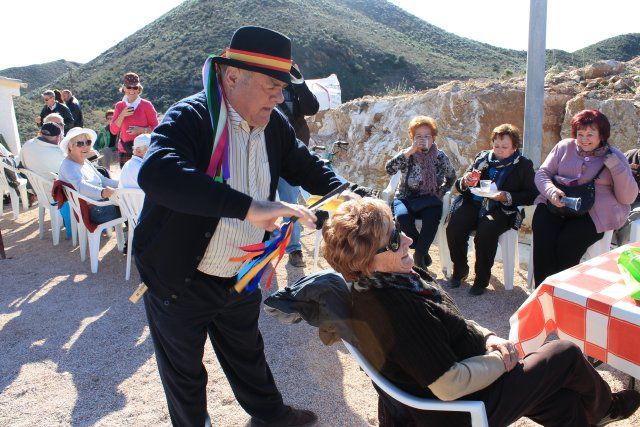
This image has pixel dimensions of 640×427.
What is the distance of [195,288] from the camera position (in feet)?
6.63

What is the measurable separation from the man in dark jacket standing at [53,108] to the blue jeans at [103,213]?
5645 millimetres

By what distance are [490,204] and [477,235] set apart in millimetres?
295

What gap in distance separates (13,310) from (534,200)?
4677 millimetres

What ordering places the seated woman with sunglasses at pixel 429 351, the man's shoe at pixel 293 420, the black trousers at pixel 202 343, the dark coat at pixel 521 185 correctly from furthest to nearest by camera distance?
the dark coat at pixel 521 185 → the man's shoe at pixel 293 420 → the black trousers at pixel 202 343 → the seated woman with sunglasses at pixel 429 351

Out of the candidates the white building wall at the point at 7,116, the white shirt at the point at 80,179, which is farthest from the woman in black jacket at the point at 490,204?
the white building wall at the point at 7,116

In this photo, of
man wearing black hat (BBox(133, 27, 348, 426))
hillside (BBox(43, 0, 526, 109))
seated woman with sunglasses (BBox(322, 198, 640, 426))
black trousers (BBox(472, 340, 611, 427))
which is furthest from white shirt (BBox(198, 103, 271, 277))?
hillside (BBox(43, 0, 526, 109))

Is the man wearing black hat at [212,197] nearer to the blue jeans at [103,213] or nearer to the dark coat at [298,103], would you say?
the dark coat at [298,103]

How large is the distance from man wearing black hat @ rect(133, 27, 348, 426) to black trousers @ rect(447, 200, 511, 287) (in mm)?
2478

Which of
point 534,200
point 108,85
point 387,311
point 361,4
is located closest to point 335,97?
point 534,200

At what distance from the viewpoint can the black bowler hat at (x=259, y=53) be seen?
1818mm

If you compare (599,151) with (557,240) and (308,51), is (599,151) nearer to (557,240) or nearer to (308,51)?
(557,240)

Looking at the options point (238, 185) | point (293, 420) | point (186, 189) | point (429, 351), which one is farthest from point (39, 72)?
point (429, 351)

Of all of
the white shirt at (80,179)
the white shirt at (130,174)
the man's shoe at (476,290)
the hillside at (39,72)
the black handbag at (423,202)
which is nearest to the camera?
the man's shoe at (476,290)

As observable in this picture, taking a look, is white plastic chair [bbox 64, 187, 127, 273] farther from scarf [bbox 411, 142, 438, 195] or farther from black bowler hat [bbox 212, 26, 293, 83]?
black bowler hat [bbox 212, 26, 293, 83]
